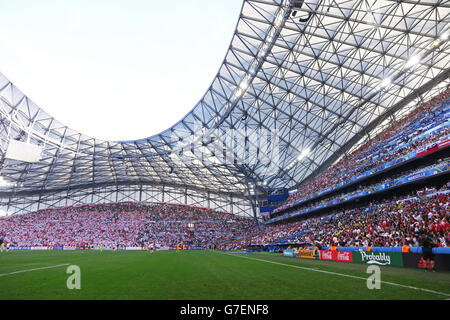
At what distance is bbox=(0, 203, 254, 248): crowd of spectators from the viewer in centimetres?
5512

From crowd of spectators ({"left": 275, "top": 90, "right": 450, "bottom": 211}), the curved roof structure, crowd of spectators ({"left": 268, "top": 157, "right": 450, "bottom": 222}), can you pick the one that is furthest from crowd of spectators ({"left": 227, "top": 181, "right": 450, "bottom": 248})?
the curved roof structure

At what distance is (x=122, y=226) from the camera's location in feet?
202

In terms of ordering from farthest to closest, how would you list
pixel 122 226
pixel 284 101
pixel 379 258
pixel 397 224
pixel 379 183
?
pixel 122 226 < pixel 284 101 < pixel 379 183 < pixel 397 224 < pixel 379 258

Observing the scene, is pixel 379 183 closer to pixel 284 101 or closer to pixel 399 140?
pixel 399 140

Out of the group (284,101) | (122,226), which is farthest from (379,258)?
(122,226)

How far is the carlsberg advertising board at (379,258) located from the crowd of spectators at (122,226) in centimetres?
4491

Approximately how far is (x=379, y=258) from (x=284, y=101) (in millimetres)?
26040

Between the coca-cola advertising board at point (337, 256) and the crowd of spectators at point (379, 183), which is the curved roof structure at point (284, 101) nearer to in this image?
the crowd of spectators at point (379, 183)

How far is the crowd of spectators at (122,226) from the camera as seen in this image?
181 ft

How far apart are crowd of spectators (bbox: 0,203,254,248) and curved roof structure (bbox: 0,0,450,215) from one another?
966cm

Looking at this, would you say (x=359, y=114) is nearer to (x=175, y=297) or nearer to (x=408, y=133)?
(x=408, y=133)

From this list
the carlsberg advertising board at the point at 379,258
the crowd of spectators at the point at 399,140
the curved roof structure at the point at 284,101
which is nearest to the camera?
the carlsberg advertising board at the point at 379,258

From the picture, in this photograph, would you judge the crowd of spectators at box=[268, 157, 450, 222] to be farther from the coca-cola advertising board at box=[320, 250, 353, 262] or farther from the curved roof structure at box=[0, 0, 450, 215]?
the curved roof structure at box=[0, 0, 450, 215]

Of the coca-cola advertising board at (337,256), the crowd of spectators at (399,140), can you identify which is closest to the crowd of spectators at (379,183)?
the crowd of spectators at (399,140)
